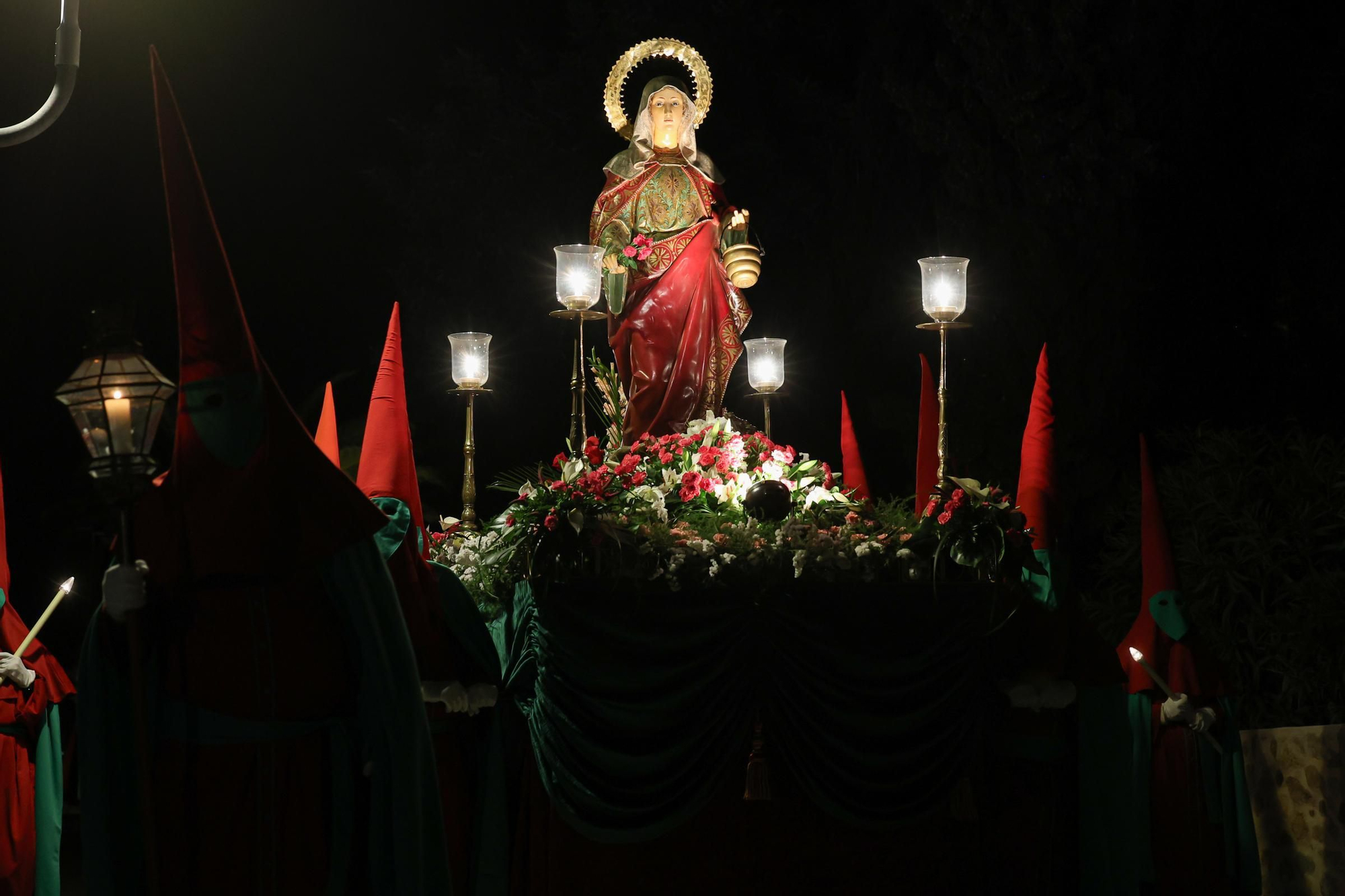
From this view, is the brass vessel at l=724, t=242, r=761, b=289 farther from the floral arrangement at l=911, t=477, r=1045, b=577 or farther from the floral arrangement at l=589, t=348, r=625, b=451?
the floral arrangement at l=911, t=477, r=1045, b=577

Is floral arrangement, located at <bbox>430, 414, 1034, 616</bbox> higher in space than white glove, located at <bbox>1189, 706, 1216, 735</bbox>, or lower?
higher

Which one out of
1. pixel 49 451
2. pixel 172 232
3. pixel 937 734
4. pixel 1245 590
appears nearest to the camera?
pixel 172 232

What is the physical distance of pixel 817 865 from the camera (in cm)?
579

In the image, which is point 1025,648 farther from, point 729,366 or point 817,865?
point 729,366

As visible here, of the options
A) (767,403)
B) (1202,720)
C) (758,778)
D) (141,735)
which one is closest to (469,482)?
(767,403)

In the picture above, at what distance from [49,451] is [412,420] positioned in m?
3.71

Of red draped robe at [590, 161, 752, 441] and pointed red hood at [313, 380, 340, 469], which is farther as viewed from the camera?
red draped robe at [590, 161, 752, 441]

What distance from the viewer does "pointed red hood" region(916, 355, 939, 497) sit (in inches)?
271

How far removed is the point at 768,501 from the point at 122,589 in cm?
330

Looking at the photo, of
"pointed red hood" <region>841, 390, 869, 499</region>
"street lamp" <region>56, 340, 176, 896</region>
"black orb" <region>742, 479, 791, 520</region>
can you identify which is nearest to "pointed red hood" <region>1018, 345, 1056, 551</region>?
"pointed red hood" <region>841, 390, 869, 499</region>

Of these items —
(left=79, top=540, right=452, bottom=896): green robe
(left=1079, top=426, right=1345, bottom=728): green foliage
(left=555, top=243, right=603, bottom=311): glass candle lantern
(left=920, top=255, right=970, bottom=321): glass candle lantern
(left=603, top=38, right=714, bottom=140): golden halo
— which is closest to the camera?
(left=79, top=540, right=452, bottom=896): green robe

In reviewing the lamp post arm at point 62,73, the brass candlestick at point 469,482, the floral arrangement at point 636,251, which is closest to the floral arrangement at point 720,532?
the brass candlestick at point 469,482

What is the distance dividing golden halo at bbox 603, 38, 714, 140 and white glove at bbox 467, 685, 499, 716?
139 inches

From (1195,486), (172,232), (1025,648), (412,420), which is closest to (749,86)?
(412,420)
